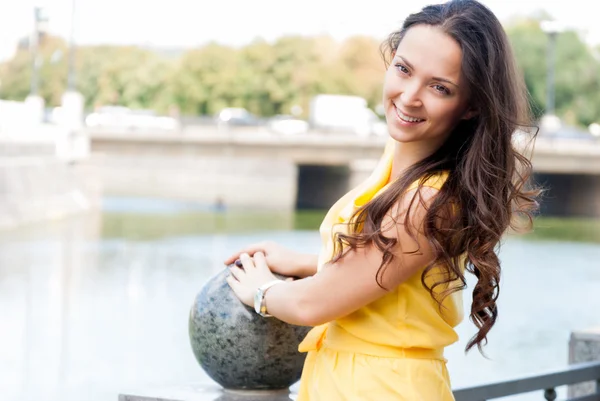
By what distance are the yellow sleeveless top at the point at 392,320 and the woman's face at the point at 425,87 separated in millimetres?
125

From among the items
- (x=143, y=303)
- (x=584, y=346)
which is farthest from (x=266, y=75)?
(x=584, y=346)

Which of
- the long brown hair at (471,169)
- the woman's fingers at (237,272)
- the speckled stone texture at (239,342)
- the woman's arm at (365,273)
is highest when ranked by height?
the long brown hair at (471,169)

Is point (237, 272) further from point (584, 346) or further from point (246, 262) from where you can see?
point (584, 346)

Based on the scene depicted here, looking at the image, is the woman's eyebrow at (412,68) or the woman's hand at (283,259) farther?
the woman's hand at (283,259)

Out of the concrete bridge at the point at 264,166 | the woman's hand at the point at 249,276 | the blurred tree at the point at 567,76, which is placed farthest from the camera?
the blurred tree at the point at 567,76

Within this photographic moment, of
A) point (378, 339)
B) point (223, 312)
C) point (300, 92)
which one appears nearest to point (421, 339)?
point (378, 339)

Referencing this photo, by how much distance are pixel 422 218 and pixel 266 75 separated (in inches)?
2730

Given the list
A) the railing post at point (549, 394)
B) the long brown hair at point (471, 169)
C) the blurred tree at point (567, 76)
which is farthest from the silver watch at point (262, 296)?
the blurred tree at point (567, 76)

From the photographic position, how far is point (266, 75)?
71125 mm

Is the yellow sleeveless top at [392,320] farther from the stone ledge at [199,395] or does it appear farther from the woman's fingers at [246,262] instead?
the stone ledge at [199,395]

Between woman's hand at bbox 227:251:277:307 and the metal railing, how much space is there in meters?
1.11

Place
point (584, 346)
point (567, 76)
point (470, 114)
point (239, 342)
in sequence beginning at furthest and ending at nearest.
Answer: point (567, 76), point (584, 346), point (239, 342), point (470, 114)

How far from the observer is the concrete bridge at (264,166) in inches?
1615

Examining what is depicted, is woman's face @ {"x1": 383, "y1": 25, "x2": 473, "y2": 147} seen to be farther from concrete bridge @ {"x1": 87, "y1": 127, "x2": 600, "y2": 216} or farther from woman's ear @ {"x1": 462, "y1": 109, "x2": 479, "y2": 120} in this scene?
concrete bridge @ {"x1": 87, "y1": 127, "x2": 600, "y2": 216}
